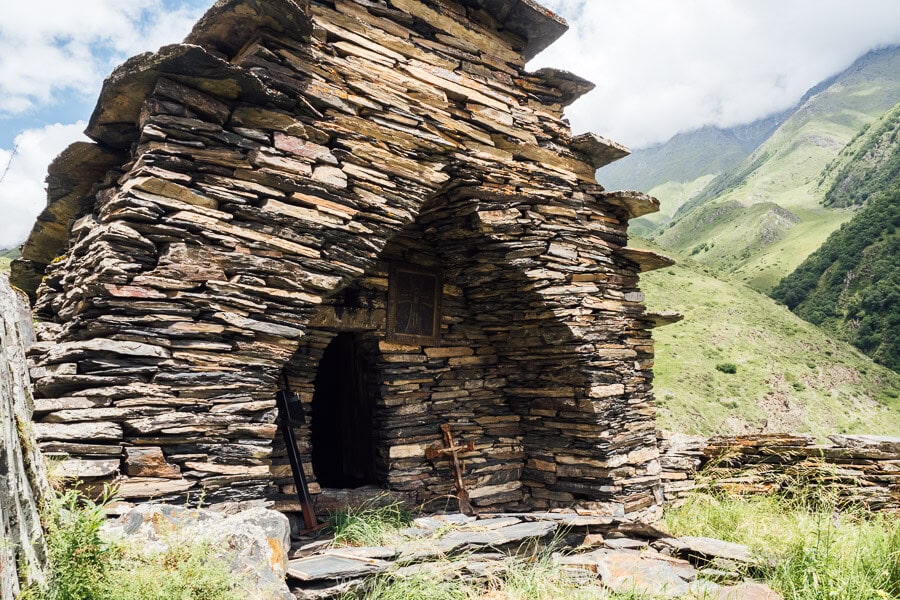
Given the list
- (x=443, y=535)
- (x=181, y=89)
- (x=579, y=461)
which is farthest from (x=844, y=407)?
(x=181, y=89)

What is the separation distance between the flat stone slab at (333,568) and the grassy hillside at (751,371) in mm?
19039

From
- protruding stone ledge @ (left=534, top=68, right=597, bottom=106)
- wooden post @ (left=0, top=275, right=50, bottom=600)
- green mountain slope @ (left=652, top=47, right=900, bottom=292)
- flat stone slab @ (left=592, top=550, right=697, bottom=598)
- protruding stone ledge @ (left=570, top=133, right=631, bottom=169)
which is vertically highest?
→ green mountain slope @ (left=652, top=47, right=900, bottom=292)

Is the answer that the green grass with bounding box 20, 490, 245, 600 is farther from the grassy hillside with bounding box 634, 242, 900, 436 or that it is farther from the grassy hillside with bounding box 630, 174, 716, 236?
the grassy hillside with bounding box 630, 174, 716, 236

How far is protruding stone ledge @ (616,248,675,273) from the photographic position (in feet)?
22.7

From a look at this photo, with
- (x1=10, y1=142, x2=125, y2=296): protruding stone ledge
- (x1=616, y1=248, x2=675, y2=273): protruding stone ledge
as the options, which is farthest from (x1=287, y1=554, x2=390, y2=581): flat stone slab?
(x1=616, y1=248, x2=675, y2=273): protruding stone ledge

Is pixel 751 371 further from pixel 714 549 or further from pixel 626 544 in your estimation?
pixel 714 549

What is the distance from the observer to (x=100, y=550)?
90.2 inches

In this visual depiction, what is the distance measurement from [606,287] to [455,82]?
9.87 ft

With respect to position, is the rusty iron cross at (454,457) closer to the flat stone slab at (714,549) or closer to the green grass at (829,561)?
the flat stone slab at (714,549)

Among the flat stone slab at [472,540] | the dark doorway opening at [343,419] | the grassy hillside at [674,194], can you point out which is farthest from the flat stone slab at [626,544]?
the grassy hillside at [674,194]

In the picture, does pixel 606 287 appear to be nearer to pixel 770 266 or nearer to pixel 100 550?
pixel 100 550

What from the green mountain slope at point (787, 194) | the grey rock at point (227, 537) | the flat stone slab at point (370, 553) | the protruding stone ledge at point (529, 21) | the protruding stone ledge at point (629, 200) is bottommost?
the flat stone slab at point (370, 553)

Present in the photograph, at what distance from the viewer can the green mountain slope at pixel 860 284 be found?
136ft

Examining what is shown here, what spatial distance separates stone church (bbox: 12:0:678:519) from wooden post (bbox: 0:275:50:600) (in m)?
0.63
